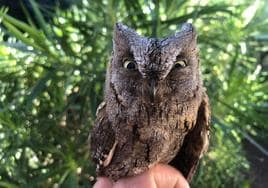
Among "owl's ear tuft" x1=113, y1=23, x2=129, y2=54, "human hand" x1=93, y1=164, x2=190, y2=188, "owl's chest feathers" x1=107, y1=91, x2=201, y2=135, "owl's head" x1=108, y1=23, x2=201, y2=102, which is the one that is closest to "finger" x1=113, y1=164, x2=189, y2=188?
"human hand" x1=93, y1=164, x2=190, y2=188

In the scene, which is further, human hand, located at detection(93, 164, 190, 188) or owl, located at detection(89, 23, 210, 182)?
human hand, located at detection(93, 164, 190, 188)

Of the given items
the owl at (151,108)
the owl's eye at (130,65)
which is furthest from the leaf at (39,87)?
the owl's eye at (130,65)

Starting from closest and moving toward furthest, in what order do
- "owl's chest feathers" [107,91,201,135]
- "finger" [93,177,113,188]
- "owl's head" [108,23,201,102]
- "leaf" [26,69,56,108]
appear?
"owl's head" [108,23,201,102]
"owl's chest feathers" [107,91,201,135]
"finger" [93,177,113,188]
"leaf" [26,69,56,108]

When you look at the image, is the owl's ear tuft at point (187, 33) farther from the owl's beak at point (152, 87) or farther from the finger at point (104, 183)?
the finger at point (104, 183)

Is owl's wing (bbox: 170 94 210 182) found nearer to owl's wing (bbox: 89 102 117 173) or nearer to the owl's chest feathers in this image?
the owl's chest feathers

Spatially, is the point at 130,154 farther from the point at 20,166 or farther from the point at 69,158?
the point at 20,166

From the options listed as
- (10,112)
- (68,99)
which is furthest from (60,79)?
(10,112)

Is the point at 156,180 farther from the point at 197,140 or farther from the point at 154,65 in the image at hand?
the point at 154,65

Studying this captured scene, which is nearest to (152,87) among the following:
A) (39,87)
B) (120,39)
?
(120,39)
